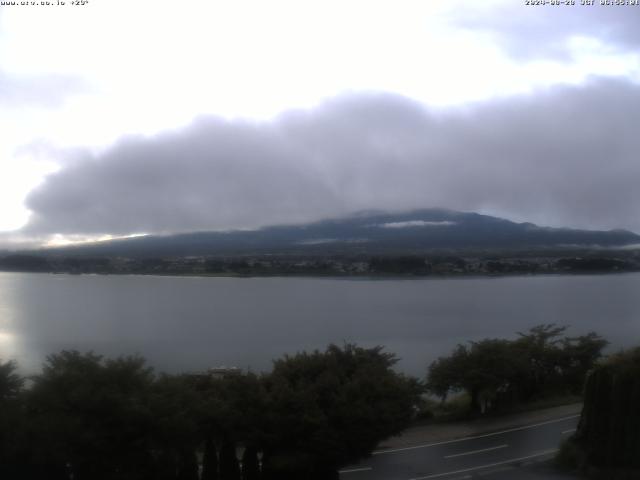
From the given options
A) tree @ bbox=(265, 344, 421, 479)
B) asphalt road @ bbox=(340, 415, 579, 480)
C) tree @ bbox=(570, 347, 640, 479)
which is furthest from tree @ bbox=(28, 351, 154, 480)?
tree @ bbox=(570, 347, 640, 479)

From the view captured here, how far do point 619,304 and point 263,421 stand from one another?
43142 millimetres


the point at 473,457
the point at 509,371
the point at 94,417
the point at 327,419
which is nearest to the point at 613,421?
the point at 473,457

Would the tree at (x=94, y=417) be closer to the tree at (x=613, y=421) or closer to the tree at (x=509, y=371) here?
the tree at (x=613, y=421)

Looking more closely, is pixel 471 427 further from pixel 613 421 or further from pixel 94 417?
pixel 94 417

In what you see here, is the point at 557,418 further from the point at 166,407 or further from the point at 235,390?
the point at 166,407

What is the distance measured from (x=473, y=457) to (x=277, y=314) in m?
34.6

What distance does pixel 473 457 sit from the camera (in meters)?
13.7

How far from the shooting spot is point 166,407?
1017 cm

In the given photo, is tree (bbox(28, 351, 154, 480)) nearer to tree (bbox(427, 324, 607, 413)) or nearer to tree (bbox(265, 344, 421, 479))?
tree (bbox(265, 344, 421, 479))

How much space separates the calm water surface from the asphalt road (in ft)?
44.4

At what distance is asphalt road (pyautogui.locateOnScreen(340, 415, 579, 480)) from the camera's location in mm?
12414

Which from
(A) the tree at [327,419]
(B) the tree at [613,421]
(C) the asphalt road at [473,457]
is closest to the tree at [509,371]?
(C) the asphalt road at [473,457]

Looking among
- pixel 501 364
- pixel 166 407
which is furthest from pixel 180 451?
pixel 501 364

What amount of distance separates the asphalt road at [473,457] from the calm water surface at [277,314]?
13.5 meters
